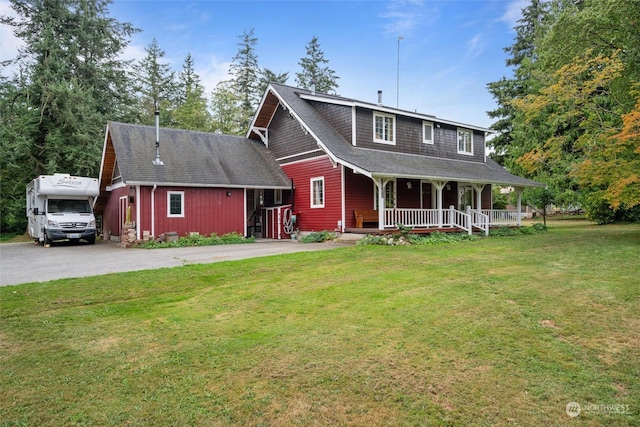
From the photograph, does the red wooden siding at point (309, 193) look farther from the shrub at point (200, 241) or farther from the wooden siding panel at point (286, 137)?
the shrub at point (200, 241)

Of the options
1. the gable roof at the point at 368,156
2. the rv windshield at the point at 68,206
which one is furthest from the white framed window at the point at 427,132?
the rv windshield at the point at 68,206

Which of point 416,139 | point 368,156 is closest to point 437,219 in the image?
point 368,156

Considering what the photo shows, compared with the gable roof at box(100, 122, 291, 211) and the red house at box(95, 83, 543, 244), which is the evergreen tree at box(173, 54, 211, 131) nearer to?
the red house at box(95, 83, 543, 244)

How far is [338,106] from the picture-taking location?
59.8 feet

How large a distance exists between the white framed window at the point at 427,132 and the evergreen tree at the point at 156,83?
26789mm

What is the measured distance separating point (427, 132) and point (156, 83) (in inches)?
1228

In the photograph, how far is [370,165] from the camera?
581 inches

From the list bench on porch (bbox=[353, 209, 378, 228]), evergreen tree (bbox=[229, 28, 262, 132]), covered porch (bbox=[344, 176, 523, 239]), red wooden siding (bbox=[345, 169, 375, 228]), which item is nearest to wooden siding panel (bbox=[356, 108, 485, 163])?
covered porch (bbox=[344, 176, 523, 239])

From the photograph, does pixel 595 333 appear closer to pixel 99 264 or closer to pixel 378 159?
pixel 99 264

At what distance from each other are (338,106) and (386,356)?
1574 cm

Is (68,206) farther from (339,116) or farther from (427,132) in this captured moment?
(427,132)

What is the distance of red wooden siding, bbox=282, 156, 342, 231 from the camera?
1644cm

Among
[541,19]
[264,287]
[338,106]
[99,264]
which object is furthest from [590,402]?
[541,19]

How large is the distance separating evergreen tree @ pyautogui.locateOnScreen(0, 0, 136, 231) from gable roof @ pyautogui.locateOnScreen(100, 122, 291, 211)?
862cm
